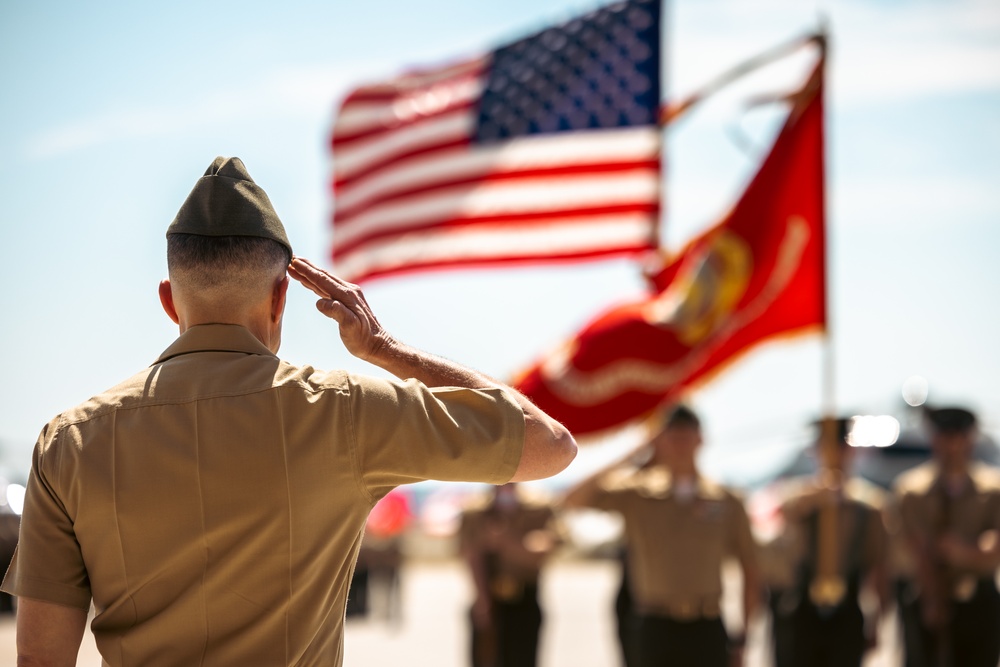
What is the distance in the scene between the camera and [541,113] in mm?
7883

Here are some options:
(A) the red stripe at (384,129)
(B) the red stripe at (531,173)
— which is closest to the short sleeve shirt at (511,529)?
(B) the red stripe at (531,173)

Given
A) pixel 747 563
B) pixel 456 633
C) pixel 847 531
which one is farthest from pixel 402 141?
pixel 456 633

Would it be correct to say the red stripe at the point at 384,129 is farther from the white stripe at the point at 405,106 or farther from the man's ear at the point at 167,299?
the man's ear at the point at 167,299

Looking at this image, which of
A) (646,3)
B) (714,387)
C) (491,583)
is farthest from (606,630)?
(646,3)

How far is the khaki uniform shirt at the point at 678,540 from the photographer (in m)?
6.85

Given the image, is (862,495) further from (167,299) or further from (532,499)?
(167,299)

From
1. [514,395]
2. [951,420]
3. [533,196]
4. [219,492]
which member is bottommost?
[951,420]

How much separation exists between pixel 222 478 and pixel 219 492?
2 cm

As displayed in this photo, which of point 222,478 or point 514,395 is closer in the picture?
point 222,478

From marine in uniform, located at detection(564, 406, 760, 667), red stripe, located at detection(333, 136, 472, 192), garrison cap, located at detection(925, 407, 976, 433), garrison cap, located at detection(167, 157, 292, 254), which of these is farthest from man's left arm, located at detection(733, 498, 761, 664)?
garrison cap, located at detection(167, 157, 292, 254)

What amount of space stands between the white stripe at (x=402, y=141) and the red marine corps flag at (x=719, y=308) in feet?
5.13

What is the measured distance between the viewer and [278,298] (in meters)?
2.18

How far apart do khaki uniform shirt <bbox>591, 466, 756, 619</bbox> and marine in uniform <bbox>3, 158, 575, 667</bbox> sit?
195 inches

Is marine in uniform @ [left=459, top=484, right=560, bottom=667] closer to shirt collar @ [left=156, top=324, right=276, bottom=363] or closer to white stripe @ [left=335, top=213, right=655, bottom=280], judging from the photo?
white stripe @ [left=335, top=213, right=655, bottom=280]
